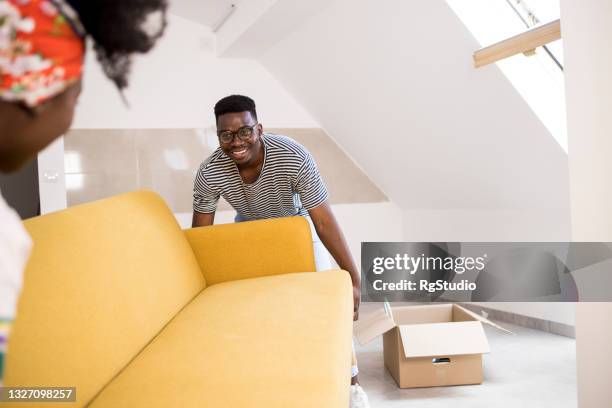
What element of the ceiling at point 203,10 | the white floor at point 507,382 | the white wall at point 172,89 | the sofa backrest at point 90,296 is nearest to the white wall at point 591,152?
the white floor at point 507,382

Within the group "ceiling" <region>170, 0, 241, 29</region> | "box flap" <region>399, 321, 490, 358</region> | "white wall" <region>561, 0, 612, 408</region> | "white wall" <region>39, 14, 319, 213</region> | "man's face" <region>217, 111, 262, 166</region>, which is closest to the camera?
"white wall" <region>561, 0, 612, 408</region>

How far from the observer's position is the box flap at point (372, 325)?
8.92 ft

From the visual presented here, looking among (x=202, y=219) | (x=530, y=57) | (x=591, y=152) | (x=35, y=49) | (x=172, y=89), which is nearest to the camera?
(x=35, y=49)

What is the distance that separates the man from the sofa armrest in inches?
3.5

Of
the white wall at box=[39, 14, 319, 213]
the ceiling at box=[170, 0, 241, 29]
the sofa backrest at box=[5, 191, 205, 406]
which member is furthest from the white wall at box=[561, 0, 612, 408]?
the white wall at box=[39, 14, 319, 213]

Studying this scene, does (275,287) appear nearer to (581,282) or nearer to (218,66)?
(581,282)

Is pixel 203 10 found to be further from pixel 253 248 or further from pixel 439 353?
pixel 439 353

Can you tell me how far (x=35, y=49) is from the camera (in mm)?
608

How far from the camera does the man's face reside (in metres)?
2.34

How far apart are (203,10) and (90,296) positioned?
3.43 meters

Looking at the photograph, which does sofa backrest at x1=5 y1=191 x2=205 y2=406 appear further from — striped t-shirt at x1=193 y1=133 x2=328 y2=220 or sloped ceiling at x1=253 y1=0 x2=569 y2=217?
sloped ceiling at x1=253 y1=0 x2=569 y2=217

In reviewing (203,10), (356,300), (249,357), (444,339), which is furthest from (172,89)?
(249,357)

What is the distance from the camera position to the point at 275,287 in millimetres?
2184

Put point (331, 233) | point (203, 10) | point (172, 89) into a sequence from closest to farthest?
1. point (331, 233)
2. point (203, 10)
3. point (172, 89)
